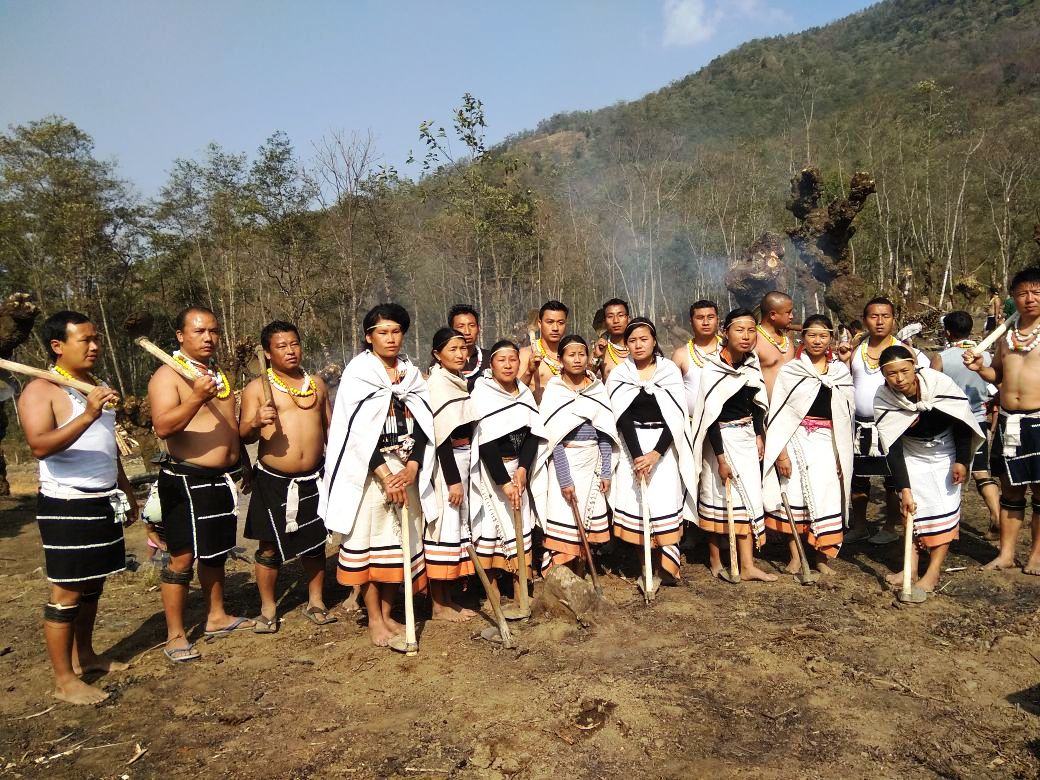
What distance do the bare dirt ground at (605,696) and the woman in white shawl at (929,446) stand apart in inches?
17.5

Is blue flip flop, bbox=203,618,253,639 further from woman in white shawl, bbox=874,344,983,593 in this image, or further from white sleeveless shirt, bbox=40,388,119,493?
A: woman in white shawl, bbox=874,344,983,593

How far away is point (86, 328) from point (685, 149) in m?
40.3

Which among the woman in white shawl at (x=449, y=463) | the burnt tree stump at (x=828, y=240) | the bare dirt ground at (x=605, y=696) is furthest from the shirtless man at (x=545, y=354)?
the burnt tree stump at (x=828, y=240)

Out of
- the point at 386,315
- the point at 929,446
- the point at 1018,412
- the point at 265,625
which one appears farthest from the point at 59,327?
the point at 1018,412

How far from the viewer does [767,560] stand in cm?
543

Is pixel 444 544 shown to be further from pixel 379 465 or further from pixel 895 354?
pixel 895 354

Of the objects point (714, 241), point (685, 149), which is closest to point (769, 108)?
point (685, 149)

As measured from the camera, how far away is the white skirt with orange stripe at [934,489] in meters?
4.63

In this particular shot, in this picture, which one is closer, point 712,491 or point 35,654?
point 35,654

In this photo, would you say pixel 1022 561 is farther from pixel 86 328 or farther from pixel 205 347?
pixel 86 328

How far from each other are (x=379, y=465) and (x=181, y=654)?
1.68 metres

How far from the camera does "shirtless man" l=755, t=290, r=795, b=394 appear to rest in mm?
5281

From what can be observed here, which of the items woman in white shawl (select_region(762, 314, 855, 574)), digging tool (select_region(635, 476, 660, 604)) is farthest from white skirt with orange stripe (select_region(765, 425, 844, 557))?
digging tool (select_region(635, 476, 660, 604))

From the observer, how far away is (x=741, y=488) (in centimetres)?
495
